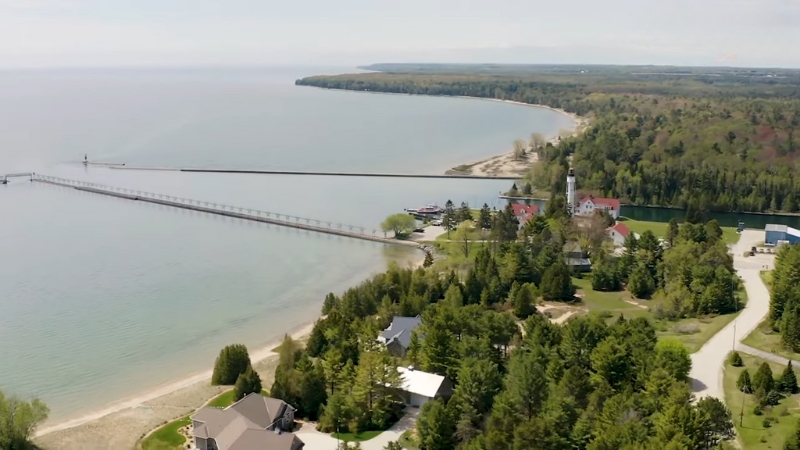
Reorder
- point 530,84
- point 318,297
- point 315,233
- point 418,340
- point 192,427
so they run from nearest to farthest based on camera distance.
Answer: point 192,427
point 418,340
point 318,297
point 315,233
point 530,84

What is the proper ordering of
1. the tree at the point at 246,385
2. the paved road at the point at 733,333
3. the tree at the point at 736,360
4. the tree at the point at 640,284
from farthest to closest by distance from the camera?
1. the tree at the point at 640,284
2. the tree at the point at 736,360
3. the paved road at the point at 733,333
4. the tree at the point at 246,385

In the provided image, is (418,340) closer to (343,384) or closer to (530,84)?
(343,384)

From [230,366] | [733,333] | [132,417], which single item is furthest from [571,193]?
[132,417]

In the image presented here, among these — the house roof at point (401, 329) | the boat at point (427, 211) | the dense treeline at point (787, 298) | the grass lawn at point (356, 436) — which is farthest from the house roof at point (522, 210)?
the grass lawn at point (356, 436)

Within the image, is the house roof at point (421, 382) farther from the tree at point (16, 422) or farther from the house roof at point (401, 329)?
the tree at point (16, 422)

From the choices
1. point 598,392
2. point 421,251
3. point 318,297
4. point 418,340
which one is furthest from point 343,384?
point 421,251

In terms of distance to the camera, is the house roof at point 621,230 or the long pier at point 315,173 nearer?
the house roof at point 621,230

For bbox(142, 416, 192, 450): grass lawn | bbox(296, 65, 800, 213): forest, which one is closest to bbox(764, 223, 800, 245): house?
bbox(296, 65, 800, 213): forest

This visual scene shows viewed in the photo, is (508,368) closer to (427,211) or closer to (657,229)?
(657,229)
